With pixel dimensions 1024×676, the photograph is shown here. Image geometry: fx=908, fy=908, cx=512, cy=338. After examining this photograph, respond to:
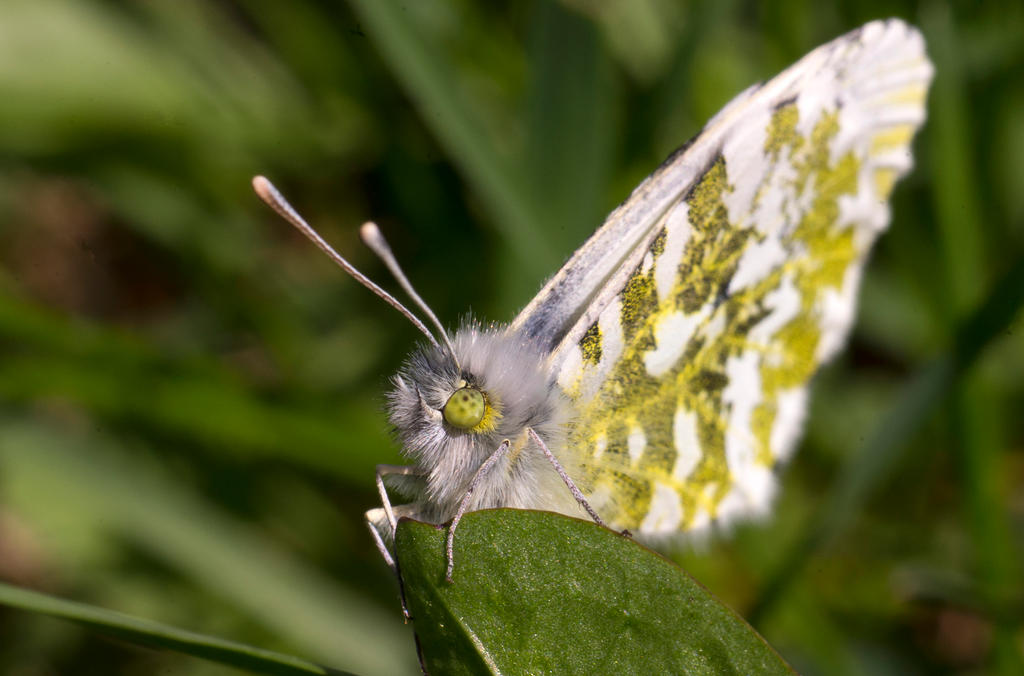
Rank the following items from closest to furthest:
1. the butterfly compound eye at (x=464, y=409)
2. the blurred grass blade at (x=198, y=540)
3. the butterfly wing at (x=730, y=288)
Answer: the butterfly compound eye at (x=464, y=409), the butterfly wing at (x=730, y=288), the blurred grass blade at (x=198, y=540)

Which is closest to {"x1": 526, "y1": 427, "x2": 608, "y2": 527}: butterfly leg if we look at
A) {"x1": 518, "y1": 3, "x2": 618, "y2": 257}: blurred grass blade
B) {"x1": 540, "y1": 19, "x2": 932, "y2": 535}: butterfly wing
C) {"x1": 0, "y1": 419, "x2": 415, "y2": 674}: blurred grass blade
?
{"x1": 540, "y1": 19, "x2": 932, "y2": 535}: butterfly wing

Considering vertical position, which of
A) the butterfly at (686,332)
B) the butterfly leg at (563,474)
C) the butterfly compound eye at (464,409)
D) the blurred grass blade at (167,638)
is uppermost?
the butterfly at (686,332)

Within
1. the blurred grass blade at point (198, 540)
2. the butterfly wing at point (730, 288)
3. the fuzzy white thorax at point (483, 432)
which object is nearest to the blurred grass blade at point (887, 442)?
the butterfly wing at point (730, 288)

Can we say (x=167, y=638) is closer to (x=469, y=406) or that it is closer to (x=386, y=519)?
(x=386, y=519)

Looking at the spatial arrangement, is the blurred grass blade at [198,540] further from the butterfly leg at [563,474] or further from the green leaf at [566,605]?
the green leaf at [566,605]

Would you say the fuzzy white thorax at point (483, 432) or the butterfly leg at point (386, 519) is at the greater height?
the fuzzy white thorax at point (483, 432)

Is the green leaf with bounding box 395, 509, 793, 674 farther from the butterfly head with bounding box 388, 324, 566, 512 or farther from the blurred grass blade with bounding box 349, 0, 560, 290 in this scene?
the blurred grass blade with bounding box 349, 0, 560, 290
